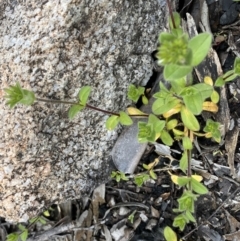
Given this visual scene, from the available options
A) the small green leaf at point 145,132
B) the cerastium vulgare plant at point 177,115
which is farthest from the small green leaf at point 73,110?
the small green leaf at point 145,132

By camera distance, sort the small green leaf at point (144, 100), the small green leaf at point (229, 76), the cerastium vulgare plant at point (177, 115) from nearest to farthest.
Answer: the cerastium vulgare plant at point (177, 115) < the small green leaf at point (229, 76) < the small green leaf at point (144, 100)

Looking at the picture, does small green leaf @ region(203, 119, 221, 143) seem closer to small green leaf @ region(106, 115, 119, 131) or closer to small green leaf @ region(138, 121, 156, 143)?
small green leaf @ region(138, 121, 156, 143)

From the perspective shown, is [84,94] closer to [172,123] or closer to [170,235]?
[172,123]

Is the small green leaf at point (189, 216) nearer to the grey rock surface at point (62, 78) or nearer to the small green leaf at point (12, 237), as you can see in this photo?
the grey rock surface at point (62, 78)

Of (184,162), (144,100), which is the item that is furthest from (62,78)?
(184,162)

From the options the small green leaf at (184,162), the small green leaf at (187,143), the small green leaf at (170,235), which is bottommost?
the small green leaf at (170,235)

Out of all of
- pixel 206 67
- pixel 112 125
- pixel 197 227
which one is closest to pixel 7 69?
pixel 112 125
